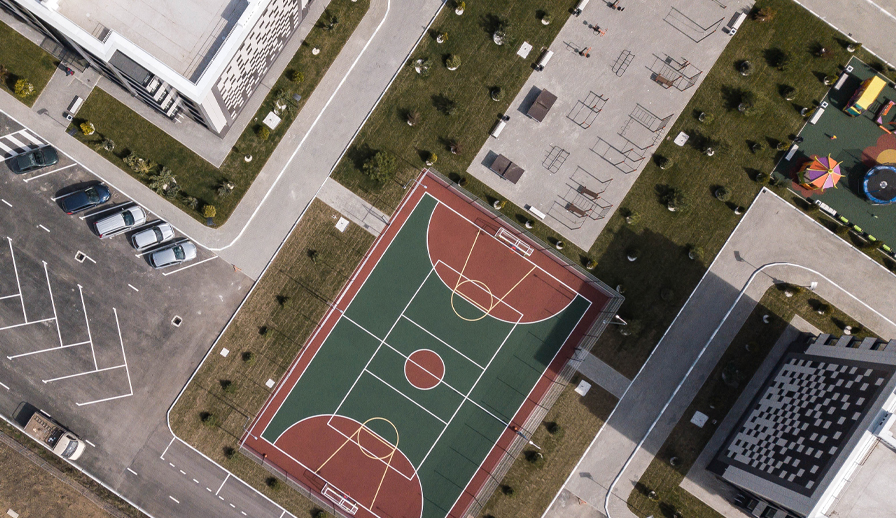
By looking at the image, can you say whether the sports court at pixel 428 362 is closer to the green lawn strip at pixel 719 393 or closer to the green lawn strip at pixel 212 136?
the green lawn strip at pixel 719 393

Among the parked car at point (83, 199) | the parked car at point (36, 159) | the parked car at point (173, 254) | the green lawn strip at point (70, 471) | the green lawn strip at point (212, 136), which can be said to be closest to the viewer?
the parked car at point (36, 159)

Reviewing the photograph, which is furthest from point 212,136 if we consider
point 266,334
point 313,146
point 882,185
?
point 882,185

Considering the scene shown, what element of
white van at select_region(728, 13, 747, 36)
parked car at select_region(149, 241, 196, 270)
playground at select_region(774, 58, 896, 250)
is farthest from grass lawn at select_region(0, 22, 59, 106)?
playground at select_region(774, 58, 896, 250)

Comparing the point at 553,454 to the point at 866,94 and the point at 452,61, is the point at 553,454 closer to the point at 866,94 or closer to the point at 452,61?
the point at 452,61

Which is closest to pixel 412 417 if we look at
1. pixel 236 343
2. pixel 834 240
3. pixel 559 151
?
pixel 236 343

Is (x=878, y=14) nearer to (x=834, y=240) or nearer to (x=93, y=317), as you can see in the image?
(x=834, y=240)

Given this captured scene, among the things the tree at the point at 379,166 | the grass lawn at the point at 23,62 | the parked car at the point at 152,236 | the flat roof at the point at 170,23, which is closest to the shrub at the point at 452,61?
the tree at the point at 379,166
